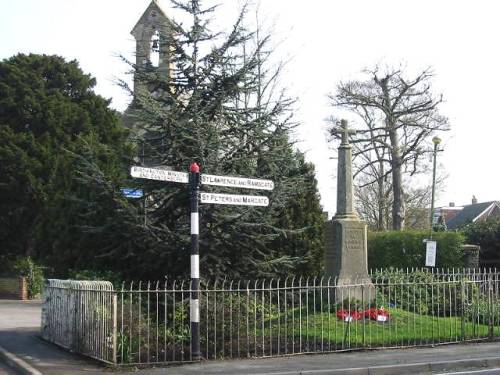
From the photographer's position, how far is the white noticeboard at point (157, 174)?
1107 cm

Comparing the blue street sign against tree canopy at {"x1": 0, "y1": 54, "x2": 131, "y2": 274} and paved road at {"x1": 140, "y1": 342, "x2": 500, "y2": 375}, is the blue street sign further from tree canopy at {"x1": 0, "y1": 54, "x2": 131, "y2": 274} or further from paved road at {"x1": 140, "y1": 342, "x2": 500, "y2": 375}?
tree canopy at {"x1": 0, "y1": 54, "x2": 131, "y2": 274}

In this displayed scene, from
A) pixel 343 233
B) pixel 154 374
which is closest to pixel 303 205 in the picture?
pixel 343 233

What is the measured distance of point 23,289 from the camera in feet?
104

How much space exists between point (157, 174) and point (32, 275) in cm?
2305

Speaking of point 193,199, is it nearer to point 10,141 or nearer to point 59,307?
point 59,307

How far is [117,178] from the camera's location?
16.1m

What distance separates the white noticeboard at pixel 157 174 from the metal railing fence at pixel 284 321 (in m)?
1.89

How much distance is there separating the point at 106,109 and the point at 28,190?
6.81 meters

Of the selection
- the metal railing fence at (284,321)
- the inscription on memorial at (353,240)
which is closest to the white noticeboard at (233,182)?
the metal railing fence at (284,321)

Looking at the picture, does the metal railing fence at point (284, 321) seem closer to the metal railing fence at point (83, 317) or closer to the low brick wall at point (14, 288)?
the metal railing fence at point (83, 317)

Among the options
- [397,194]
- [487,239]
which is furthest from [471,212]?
[487,239]

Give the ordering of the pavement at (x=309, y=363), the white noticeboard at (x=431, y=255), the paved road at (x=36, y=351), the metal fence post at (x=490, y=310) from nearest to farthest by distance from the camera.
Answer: the pavement at (x=309, y=363) < the paved road at (x=36, y=351) < the metal fence post at (x=490, y=310) < the white noticeboard at (x=431, y=255)

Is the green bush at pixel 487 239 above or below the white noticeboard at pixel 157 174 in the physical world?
below

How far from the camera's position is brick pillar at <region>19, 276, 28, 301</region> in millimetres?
31625
